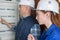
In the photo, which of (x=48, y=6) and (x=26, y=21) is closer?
(x=48, y=6)

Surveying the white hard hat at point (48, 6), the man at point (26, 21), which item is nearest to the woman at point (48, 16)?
the white hard hat at point (48, 6)

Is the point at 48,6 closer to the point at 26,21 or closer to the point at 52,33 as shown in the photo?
the point at 52,33

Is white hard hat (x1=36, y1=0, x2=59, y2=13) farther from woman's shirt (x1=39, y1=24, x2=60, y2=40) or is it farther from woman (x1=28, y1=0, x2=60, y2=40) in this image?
woman's shirt (x1=39, y1=24, x2=60, y2=40)

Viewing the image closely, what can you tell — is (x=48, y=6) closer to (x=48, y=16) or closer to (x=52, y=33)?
(x=48, y=16)

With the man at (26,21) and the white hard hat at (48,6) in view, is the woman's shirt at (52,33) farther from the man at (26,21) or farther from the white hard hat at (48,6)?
the man at (26,21)

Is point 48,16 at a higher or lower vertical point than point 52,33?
higher

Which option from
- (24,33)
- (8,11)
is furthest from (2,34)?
(24,33)

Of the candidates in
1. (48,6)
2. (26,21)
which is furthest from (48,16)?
(26,21)

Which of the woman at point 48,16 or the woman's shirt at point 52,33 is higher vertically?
the woman at point 48,16

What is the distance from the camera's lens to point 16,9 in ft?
7.48

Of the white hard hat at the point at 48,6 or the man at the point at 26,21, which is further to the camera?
the man at the point at 26,21

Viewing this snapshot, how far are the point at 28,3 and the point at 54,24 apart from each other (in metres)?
0.44

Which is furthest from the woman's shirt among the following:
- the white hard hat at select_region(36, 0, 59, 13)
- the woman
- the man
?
the man

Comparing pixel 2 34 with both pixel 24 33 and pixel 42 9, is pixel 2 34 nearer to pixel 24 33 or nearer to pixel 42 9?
pixel 24 33
